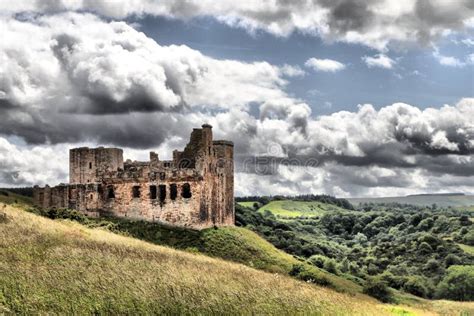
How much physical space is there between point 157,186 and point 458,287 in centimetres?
5365

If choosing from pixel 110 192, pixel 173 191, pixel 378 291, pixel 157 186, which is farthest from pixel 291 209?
pixel 157 186

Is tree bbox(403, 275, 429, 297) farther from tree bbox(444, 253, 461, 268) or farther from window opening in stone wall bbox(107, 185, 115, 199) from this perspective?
window opening in stone wall bbox(107, 185, 115, 199)

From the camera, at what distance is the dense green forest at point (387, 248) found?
71.8m

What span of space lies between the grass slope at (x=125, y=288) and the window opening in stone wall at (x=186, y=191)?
30824 millimetres

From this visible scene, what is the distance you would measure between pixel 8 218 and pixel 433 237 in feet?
330

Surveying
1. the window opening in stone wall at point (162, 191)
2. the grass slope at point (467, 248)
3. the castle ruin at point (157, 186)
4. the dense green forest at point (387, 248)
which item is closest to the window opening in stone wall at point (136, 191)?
the castle ruin at point (157, 186)

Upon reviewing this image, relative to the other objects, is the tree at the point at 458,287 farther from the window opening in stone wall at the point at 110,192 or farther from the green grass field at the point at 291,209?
the green grass field at the point at 291,209

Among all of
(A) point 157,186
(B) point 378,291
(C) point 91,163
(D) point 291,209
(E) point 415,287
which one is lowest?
(E) point 415,287

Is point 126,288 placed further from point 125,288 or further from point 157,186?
point 157,186

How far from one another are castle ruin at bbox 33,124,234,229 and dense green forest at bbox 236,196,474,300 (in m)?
13.3

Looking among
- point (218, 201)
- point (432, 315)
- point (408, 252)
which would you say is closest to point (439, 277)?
point (408, 252)

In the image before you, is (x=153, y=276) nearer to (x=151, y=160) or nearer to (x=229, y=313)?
(x=229, y=313)

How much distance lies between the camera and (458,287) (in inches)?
3307

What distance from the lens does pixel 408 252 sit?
11075cm
